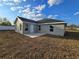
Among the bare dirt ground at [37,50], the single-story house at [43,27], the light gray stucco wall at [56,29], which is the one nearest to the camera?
the bare dirt ground at [37,50]

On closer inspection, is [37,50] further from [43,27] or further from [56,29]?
[43,27]

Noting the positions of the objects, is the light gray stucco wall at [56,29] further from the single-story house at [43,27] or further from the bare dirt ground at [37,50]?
the bare dirt ground at [37,50]

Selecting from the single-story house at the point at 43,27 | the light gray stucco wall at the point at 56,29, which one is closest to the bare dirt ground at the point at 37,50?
the light gray stucco wall at the point at 56,29

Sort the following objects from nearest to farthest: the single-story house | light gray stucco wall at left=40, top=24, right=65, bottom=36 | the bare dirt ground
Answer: the bare dirt ground → light gray stucco wall at left=40, top=24, right=65, bottom=36 → the single-story house

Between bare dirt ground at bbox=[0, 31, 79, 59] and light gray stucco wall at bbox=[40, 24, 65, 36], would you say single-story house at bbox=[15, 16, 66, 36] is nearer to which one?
light gray stucco wall at bbox=[40, 24, 65, 36]

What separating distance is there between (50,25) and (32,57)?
13973 mm

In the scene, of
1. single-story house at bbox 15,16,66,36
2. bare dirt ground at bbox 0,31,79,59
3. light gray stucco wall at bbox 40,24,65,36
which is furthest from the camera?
single-story house at bbox 15,16,66,36

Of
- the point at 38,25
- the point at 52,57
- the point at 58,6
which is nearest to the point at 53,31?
the point at 38,25

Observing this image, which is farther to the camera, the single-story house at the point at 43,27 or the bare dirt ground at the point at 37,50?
the single-story house at the point at 43,27

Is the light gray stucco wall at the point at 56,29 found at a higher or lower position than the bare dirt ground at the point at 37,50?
higher

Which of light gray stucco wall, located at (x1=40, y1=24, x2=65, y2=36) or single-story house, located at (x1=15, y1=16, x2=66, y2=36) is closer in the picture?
light gray stucco wall, located at (x1=40, y1=24, x2=65, y2=36)

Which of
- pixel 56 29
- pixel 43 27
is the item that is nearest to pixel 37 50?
pixel 56 29

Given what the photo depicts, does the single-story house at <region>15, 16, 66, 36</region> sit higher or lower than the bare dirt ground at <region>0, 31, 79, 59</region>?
higher

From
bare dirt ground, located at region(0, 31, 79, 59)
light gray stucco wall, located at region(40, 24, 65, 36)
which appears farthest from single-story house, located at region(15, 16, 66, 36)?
bare dirt ground, located at region(0, 31, 79, 59)
